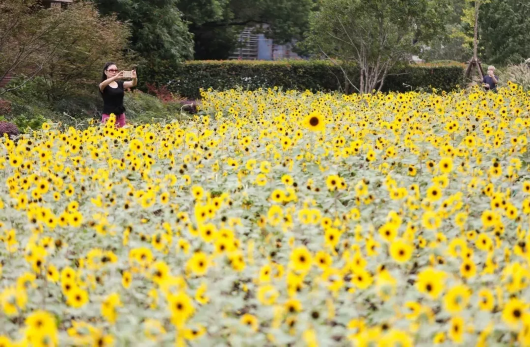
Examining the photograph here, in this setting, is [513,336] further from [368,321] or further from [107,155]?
[107,155]

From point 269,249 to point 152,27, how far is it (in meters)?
14.4

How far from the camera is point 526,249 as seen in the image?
9.21ft

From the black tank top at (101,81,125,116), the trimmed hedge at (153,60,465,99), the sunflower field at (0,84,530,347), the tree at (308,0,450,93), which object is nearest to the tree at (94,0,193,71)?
the trimmed hedge at (153,60,465,99)

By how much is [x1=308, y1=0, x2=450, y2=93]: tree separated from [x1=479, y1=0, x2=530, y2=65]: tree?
44.0ft

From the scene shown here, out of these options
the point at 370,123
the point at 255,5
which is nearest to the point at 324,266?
the point at 370,123

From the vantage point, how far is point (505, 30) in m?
28.5

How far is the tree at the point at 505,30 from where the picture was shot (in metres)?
28.3

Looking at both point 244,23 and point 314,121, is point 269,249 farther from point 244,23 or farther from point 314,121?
point 244,23

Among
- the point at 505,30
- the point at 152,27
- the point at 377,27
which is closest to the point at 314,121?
the point at 377,27

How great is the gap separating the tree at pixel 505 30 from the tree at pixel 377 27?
13399mm

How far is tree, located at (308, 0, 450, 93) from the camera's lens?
15.5 meters

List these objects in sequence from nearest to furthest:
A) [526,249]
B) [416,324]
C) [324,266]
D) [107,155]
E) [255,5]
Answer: [416,324]
[324,266]
[526,249]
[107,155]
[255,5]

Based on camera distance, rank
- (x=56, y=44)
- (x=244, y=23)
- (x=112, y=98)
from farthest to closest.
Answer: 1. (x=244, y=23)
2. (x=56, y=44)
3. (x=112, y=98)

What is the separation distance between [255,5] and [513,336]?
2479cm
